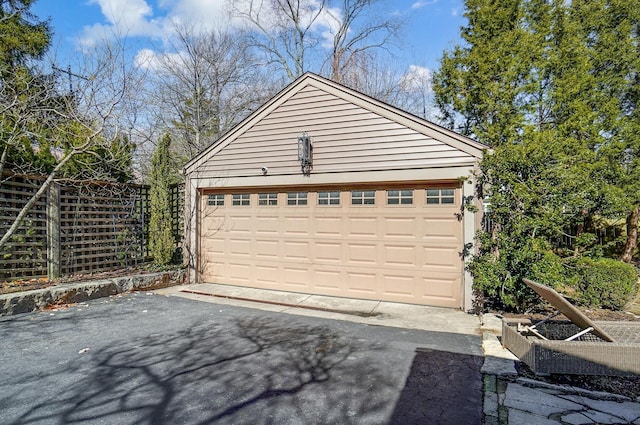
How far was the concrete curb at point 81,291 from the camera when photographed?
216 inches

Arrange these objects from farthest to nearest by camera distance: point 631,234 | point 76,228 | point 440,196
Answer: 1. point 631,234
2. point 76,228
3. point 440,196

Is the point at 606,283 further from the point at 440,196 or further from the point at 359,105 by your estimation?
the point at 359,105

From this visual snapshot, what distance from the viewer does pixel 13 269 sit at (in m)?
6.36

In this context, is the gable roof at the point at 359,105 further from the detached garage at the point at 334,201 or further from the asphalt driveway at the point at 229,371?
the asphalt driveway at the point at 229,371

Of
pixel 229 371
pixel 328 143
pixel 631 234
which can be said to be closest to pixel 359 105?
pixel 328 143

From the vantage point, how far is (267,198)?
7.54 m

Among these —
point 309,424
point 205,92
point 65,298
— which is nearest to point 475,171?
point 309,424

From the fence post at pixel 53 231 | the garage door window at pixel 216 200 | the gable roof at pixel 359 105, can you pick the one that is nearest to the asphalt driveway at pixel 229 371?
the fence post at pixel 53 231

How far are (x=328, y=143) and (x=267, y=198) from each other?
69.5 inches

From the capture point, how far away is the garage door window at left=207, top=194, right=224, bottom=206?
317 inches

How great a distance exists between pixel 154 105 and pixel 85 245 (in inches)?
406

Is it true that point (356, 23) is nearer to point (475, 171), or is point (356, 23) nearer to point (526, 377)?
point (475, 171)

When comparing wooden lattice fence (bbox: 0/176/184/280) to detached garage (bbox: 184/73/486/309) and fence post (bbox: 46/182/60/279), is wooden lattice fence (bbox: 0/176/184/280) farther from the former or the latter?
detached garage (bbox: 184/73/486/309)

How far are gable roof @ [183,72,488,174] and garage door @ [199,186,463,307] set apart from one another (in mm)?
758
